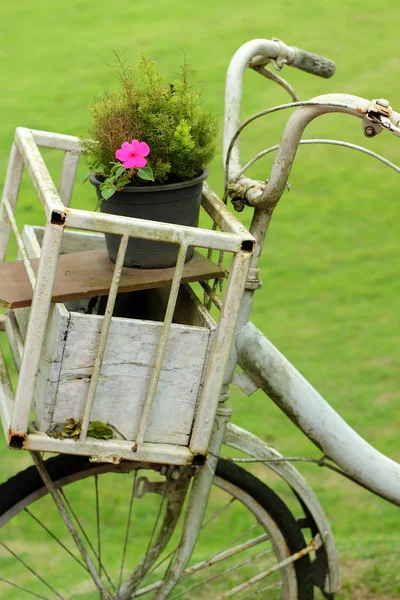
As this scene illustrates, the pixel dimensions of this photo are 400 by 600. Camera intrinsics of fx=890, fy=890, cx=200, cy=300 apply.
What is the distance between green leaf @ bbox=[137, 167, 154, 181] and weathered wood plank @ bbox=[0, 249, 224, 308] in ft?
0.57

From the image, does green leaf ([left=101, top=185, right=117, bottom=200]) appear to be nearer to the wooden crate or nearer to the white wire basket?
the white wire basket

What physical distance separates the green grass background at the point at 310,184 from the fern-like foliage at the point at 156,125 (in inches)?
25.3

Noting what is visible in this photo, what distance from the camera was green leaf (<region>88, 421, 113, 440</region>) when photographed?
1558 millimetres

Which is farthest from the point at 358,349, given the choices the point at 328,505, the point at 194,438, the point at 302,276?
the point at 194,438

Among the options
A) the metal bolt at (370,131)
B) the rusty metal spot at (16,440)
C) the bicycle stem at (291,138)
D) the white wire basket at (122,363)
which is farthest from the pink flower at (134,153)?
the rusty metal spot at (16,440)

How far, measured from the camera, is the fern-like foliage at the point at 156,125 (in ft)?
5.11

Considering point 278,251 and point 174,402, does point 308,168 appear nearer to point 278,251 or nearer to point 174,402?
point 278,251

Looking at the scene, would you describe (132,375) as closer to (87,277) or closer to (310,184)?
(87,277)

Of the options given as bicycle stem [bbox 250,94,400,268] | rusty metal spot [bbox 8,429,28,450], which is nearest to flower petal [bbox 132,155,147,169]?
bicycle stem [bbox 250,94,400,268]

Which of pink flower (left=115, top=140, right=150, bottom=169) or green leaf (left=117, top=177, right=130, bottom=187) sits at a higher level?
pink flower (left=115, top=140, right=150, bottom=169)

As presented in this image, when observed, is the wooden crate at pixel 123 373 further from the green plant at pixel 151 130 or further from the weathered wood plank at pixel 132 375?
the green plant at pixel 151 130

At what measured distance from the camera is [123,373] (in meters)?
1.54

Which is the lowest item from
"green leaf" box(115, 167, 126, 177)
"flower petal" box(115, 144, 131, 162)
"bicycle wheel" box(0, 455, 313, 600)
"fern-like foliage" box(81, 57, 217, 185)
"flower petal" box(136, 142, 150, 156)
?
"bicycle wheel" box(0, 455, 313, 600)

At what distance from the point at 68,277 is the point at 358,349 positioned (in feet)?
8.79
